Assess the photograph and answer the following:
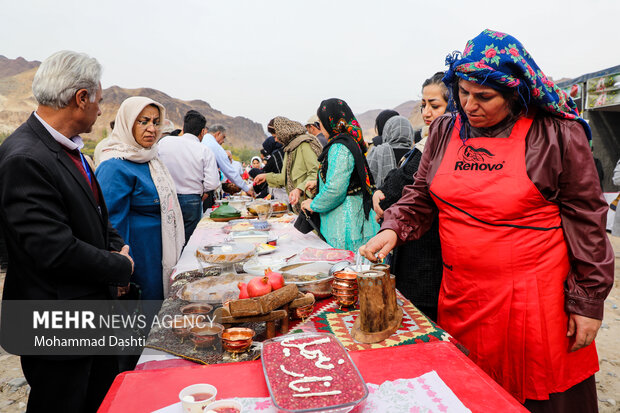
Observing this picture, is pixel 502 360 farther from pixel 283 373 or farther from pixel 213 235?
pixel 213 235

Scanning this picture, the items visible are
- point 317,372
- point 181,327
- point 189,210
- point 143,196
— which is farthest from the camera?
→ point 189,210

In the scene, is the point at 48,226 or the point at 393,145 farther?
the point at 393,145

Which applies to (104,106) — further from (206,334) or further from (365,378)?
(365,378)

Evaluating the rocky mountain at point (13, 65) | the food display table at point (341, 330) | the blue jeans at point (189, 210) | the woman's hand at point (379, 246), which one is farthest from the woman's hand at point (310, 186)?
the rocky mountain at point (13, 65)

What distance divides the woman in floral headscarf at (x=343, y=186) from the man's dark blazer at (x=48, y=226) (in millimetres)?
1711

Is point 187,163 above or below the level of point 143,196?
above

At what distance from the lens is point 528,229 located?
1.39 meters

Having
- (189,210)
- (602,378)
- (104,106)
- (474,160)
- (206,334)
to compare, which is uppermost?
(104,106)

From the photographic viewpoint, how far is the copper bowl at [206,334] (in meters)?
1.27

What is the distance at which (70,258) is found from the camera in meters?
1.42

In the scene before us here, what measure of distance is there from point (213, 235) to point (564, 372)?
240cm

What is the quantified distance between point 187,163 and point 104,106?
5212 centimetres

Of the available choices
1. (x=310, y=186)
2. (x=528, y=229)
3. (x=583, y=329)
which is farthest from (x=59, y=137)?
(x=310, y=186)

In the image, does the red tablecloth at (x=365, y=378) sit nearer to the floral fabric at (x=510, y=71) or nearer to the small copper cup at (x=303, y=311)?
the small copper cup at (x=303, y=311)
